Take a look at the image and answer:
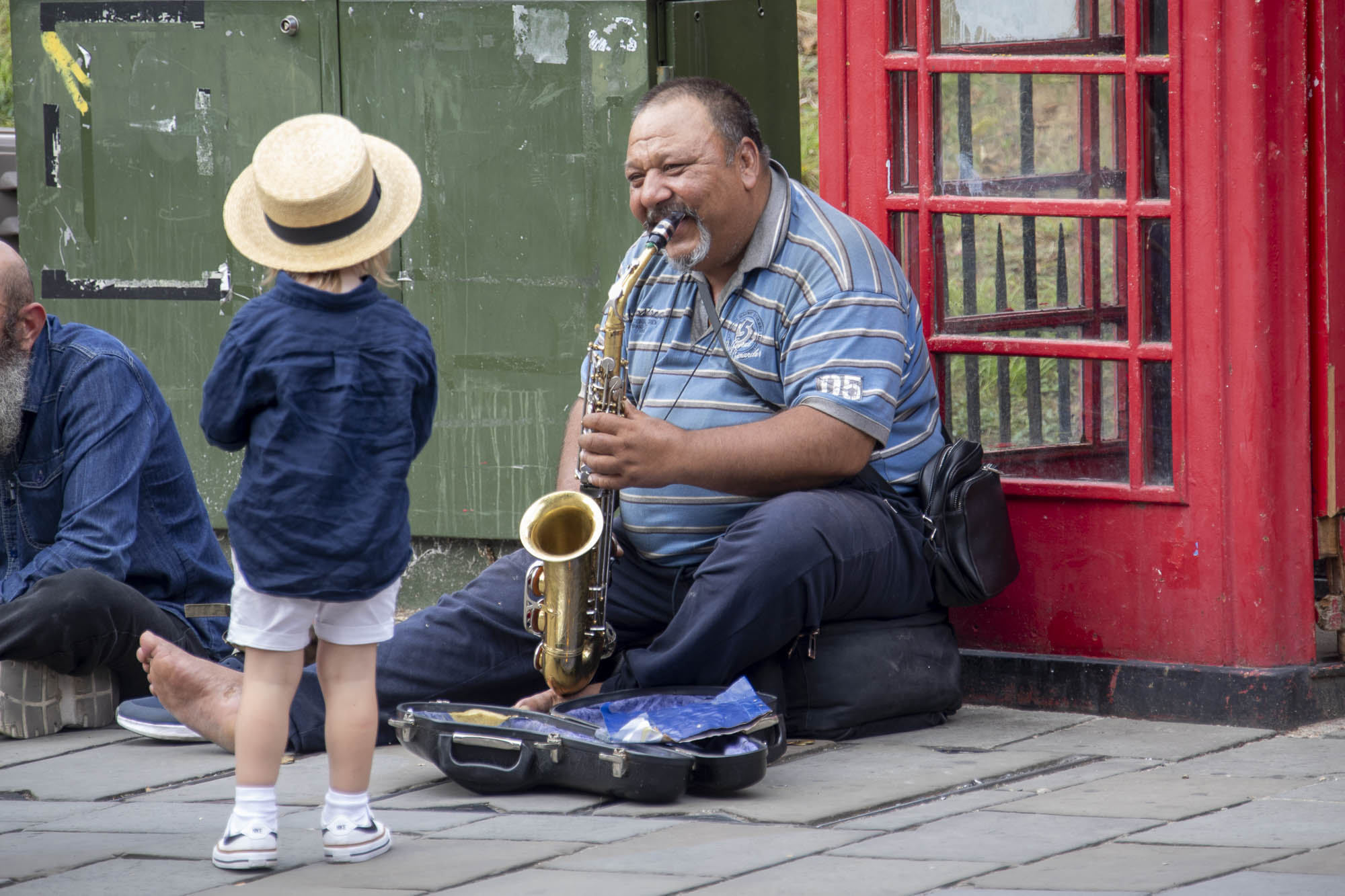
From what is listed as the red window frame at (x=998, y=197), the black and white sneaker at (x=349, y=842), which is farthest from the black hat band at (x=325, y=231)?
the red window frame at (x=998, y=197)

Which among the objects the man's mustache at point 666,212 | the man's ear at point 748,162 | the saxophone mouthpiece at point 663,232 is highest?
the man's ear at point 748,162

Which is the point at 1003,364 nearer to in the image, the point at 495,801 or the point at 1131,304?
the point at 1131,304

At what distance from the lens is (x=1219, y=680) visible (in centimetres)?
392

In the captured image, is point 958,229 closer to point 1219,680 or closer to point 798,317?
point 798,317

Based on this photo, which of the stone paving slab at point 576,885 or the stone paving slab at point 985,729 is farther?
the stone paving slab at point 985,729

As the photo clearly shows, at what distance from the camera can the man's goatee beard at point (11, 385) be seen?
4.13m

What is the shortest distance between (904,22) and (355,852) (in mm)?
2196

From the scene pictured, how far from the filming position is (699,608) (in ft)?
12.1

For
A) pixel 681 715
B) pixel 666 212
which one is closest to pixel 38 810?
pixel 681 715

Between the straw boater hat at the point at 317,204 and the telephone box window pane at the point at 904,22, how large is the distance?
149 centimetres

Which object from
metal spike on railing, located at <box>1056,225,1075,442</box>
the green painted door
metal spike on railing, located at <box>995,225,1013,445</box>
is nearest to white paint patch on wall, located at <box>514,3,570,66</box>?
the green painted door

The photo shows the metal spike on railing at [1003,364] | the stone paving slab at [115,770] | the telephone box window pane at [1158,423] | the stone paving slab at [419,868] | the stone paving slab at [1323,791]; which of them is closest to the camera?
the stone paving slab at [419,868]

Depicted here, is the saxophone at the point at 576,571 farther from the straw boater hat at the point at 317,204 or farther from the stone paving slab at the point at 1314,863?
the stone paving slab at the point at 1314,863

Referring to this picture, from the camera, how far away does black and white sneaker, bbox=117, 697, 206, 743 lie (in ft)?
13.1
